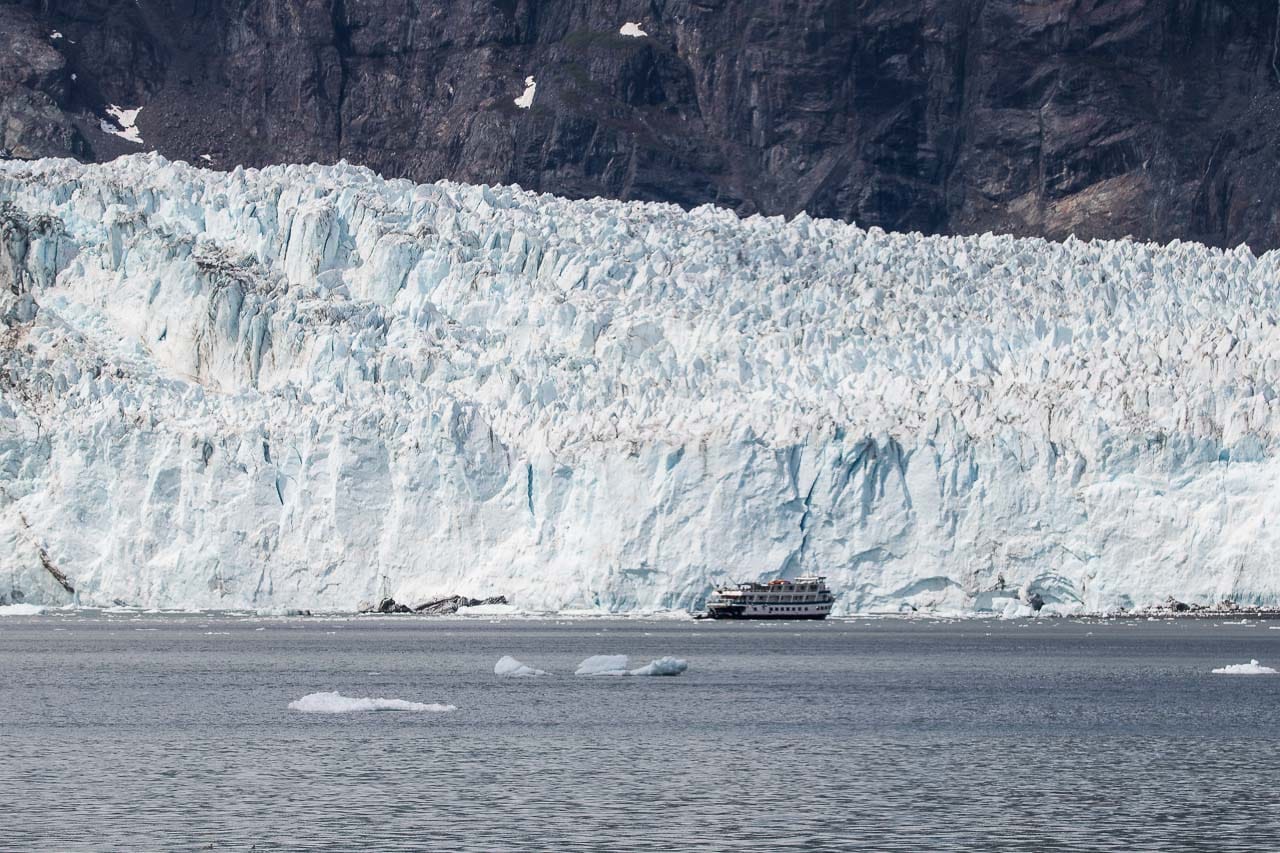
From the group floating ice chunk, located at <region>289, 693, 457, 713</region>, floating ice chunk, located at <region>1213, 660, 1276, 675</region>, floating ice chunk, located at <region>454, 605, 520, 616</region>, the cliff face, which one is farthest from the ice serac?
the cliff face

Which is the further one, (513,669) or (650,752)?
(513,669)

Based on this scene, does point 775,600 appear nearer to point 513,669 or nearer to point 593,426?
point 593,426

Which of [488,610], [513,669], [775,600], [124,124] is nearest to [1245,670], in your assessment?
[513,669]

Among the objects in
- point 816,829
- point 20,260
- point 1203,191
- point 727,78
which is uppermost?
point 727,78

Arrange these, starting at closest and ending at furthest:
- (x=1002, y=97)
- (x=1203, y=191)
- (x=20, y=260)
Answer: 1. (x=20, y=260)
2. (x=1203, y=191)
3. (x=1002, y=97)

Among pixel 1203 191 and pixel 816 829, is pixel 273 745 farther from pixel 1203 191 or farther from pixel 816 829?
pixel 1203 191

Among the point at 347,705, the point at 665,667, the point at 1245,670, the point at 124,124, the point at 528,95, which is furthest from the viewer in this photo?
the point at 124,124

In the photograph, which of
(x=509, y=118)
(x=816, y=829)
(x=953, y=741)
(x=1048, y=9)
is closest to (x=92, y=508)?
(x=953, y=741)

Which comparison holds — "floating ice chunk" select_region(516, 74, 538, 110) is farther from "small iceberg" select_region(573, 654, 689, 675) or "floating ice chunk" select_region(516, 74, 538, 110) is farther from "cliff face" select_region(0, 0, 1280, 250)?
"small iceberg" select_region(573, 654, 689, 675)
